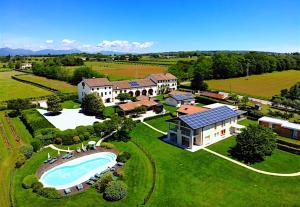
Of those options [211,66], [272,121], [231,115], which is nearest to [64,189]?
[231,115]

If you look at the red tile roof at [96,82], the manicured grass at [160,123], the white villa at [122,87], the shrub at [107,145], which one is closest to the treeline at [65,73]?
the white villa at [122,87]

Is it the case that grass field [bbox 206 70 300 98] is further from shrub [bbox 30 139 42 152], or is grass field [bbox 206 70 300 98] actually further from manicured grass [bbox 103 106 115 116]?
shrub [bbox 30 139 42 152]

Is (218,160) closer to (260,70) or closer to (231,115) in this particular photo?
(231,115)

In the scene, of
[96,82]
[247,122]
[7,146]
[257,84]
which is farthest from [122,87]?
[257,84]

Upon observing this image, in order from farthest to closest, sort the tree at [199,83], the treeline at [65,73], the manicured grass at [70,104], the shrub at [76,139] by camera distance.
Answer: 1. the treeline at [65,73]
2. the tree at [199,83]
3. the manicured grass at [70,104]
4. the shrub at [76,139]

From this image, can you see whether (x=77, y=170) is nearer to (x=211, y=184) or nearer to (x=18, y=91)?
(x=211, y=184)

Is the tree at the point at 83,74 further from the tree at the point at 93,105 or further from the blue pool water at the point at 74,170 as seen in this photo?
the blue pool water at the point at 74,170

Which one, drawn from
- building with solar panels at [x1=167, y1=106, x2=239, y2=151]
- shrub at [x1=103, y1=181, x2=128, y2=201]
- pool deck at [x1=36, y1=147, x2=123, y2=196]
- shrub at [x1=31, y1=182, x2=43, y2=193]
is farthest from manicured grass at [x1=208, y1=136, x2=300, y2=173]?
shrub at [x1=31, y1=182, x2=43, y2=193]

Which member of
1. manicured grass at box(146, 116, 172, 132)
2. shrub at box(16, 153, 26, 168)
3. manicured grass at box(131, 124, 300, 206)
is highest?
shrub at box(16, 153, 26, 168)
